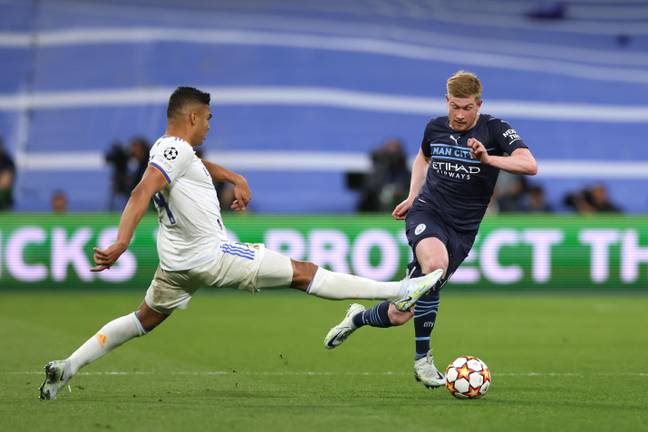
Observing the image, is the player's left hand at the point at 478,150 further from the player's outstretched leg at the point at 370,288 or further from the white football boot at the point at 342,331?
the white football boot at the point at 342,331

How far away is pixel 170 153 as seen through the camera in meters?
7.39

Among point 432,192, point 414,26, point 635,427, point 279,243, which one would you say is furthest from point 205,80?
point 635,427

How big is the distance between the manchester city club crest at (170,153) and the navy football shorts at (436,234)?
1809mm

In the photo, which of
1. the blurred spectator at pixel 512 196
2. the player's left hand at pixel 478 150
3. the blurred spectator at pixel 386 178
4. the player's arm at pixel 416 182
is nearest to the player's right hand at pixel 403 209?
the player's arm at pixel 416 182

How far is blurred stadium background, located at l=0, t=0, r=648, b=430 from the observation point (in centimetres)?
1714

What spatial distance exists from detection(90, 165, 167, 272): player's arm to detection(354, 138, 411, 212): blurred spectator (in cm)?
1230

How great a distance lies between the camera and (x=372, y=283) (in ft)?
25.0

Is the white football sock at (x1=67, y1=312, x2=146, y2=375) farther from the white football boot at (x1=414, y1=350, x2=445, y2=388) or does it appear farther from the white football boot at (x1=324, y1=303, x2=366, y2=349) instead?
the white football boot at (x1=414, y1=350, x2=445, y2=388)

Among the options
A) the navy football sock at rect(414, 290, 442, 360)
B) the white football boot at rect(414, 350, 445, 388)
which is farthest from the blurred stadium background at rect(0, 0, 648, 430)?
the white football boot at rect(414, 350, 445, 388)

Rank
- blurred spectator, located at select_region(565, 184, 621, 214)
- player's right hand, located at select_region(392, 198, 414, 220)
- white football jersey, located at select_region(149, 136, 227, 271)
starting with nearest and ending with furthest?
1. white football jersey, located at select_region(149, 136, 227, 271)
2. player's right hand, located at select_region(392, 198, 414, 220)
3. blurred spectator, located at select_region(565, 184, 621, 214)

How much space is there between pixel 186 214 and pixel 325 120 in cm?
1602

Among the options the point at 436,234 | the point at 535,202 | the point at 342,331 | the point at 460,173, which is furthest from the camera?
the point at 535,202

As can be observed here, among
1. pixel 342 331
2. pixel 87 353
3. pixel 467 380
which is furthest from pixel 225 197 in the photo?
pixel 467 380

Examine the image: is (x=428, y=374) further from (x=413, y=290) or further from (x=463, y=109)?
(x=463, y=109)
